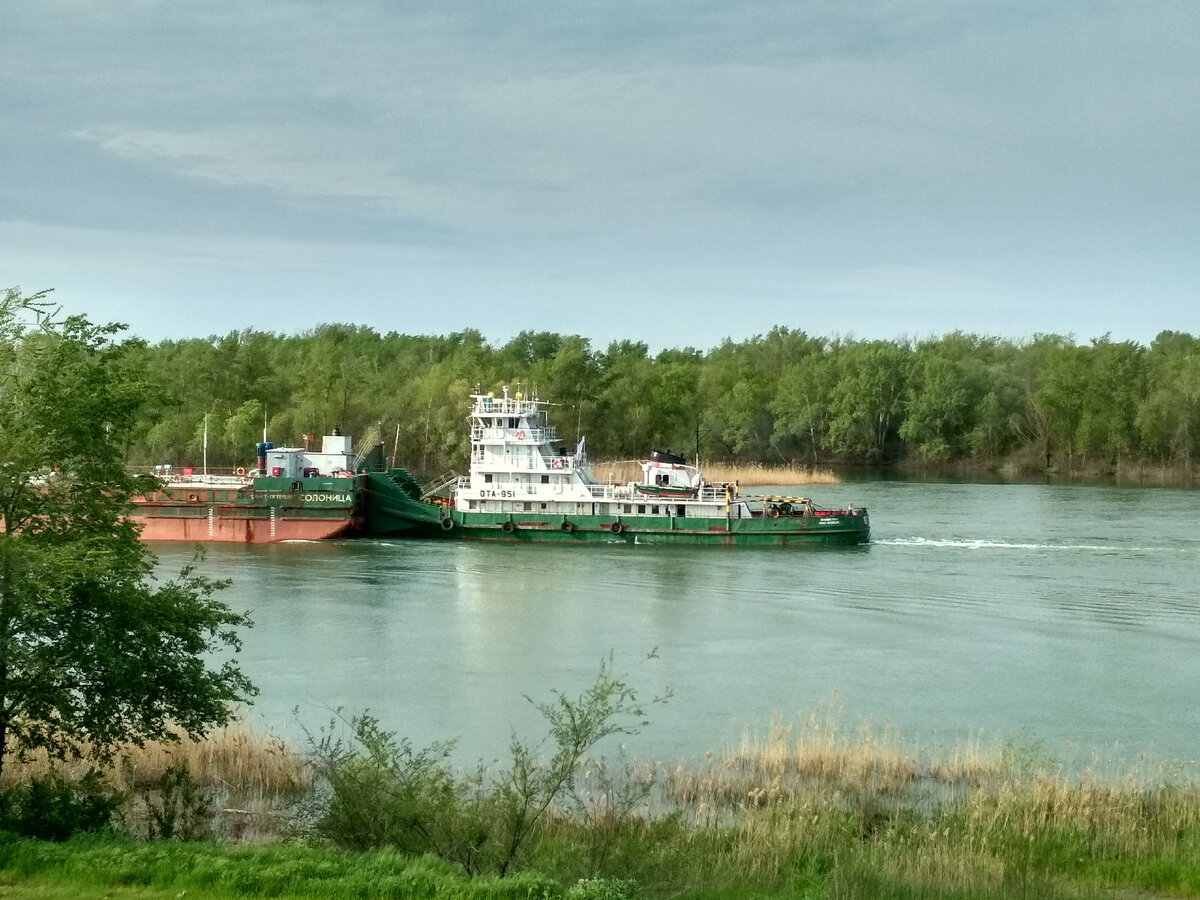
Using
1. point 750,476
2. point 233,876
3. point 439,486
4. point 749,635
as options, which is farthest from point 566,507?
point 233,876

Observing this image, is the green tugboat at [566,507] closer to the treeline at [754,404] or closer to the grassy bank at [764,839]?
the grassy bank at [764,839]

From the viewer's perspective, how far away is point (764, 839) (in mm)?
13625

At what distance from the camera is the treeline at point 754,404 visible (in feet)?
319

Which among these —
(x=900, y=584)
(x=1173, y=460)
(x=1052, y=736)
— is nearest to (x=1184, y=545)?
(x=900, y=584)

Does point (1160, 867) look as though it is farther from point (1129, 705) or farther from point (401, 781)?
point (1129, 705)

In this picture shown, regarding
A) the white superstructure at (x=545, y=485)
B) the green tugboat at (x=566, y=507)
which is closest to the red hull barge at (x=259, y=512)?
the green tugboat at (x=566, y=507)

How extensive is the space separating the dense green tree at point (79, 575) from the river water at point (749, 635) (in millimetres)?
5600

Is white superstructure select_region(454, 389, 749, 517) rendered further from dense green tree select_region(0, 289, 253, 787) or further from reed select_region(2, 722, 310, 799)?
dense green tree select_region(0, 289, 253, 787)

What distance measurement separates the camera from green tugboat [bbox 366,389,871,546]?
164ft

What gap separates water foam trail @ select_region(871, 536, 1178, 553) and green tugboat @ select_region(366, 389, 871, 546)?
A: 68.8 inches

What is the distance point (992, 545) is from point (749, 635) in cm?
2148

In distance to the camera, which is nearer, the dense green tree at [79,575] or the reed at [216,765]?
the dense green tree at [79,575]

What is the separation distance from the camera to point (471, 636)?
31.5 meters

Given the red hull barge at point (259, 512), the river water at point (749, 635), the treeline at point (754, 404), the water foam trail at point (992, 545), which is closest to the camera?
the river water at point (749, 635)
